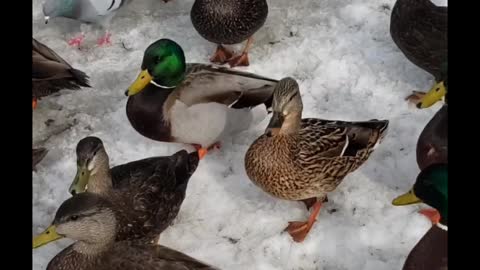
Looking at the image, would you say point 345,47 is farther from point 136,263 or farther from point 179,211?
point 136,263

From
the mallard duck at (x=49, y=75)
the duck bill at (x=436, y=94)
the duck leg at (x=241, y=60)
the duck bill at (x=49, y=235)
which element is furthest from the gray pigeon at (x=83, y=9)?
the duck bill at (x=436, y=94)

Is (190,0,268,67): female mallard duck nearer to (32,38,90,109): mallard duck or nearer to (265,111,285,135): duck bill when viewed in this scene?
(32,38,90,109): mallard duck

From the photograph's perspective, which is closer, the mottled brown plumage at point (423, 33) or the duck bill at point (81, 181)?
the duck bill at point (81, 181)

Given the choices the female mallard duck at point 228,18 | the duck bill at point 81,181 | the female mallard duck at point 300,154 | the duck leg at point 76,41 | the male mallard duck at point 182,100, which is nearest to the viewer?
the duck bill at point 81,181

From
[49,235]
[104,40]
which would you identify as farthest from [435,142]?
[104,40]

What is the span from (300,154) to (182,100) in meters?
0.82

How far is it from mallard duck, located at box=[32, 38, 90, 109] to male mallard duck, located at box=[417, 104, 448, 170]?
2157 mm

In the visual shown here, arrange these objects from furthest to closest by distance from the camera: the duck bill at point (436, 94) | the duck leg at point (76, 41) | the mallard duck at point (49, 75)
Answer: the duck leg at point (76, 41) → the mallard duck at point (49, 75) → the duck bill at point (436, 94)

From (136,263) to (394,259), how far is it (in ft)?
4.42

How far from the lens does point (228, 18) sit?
450 cm

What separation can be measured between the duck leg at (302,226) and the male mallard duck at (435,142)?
615mm

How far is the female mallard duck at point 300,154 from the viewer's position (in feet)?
11.3

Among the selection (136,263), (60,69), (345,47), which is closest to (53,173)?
(60,69)

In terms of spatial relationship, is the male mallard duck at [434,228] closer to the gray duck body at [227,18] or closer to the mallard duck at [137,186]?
the mallard duck at [137,186]
